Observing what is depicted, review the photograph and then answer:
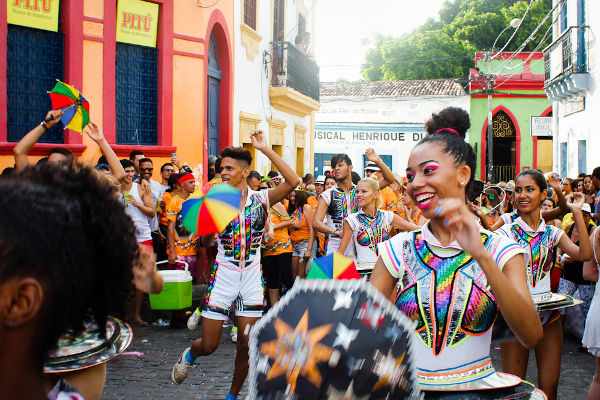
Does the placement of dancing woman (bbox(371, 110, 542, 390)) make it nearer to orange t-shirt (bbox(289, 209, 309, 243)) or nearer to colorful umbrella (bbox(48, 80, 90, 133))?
colorful umbrella (bbox(48, 80, 90, 133))

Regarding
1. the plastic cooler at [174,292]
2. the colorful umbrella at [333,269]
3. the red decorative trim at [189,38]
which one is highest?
the red decorative trim at [189,38]

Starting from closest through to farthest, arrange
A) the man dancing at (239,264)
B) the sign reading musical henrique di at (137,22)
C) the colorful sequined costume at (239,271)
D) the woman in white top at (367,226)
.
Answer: the man dancing at (239,264)
the colorful sequined costume at (239,271)
the woman in white top at (367,226)
the sign reading musical henrique di at (137,22)

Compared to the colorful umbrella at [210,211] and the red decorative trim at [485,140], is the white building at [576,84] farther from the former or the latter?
the colorful umbrella at [210,211]

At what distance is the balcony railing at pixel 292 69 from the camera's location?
20125 mm

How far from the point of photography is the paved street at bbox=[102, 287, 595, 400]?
5.98m

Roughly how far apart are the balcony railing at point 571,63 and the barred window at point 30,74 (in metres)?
15.0

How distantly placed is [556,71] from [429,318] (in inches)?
918

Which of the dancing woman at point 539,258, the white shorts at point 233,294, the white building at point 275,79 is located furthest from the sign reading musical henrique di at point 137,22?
the dancing woman at point 539,258

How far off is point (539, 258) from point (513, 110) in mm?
33567

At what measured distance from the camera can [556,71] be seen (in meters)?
23.7

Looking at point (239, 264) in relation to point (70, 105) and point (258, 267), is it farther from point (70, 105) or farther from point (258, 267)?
point (70, 105)

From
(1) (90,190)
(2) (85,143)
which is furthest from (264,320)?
(2) (85,143)

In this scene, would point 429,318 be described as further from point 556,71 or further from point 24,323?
point 556,71

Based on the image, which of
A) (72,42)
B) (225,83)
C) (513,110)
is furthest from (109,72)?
(513,110)
